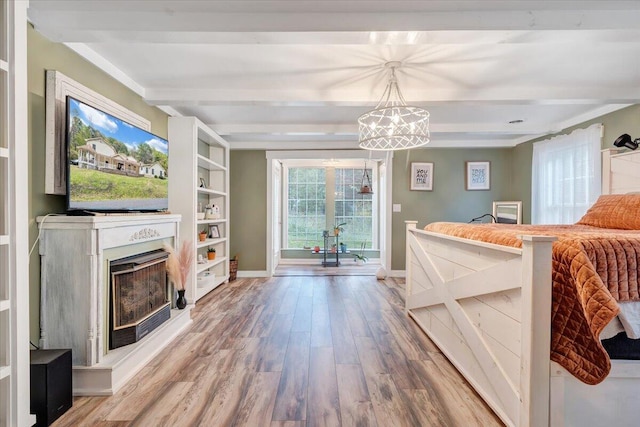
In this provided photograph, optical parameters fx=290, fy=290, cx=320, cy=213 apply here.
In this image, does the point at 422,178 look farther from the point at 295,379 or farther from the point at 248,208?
the point at 295,379

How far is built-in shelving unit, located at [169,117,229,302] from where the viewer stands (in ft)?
10.4

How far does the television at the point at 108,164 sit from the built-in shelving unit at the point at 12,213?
44cm

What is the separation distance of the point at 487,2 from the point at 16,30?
7.45 feet

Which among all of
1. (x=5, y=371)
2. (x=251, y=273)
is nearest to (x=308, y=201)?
(x=251, y=273)

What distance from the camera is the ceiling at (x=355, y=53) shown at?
63.6 inches

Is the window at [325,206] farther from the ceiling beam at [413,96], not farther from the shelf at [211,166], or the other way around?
the ceiling beam at [413,96]

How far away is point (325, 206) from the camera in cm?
592

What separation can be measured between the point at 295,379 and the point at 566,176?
3.90 m

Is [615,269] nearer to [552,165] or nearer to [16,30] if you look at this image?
[16,30]

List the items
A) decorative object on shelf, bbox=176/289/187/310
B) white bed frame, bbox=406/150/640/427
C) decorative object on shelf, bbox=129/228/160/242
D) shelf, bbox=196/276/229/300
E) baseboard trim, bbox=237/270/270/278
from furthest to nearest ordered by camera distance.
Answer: baseboard trim, bbox=237/270/270/278 → shelf, bbox=196/276/229/300 → decorative object on shelf, bbox=176/289/187/310 → decorative object on shelf, bbox=129/228/160/242 → white bed frame, bbox=406/150/640/427

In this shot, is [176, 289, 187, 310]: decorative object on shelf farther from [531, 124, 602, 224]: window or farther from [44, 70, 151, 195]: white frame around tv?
[531, 124, 602, 224]: window

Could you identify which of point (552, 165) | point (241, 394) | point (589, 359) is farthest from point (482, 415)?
point (552, 165)

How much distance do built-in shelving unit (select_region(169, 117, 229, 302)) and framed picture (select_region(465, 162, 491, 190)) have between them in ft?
12.3

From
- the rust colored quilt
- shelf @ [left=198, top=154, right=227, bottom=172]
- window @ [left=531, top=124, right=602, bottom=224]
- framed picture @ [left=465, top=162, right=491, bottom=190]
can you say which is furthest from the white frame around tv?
framed picture @ [left=465, top=162, right=491, bottom=190]
